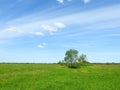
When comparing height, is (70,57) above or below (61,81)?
above

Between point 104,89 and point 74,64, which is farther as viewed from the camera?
point 74,64

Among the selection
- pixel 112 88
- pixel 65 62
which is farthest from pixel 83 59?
pixel 112 88

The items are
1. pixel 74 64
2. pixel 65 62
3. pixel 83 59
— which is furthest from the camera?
pixel 83 59

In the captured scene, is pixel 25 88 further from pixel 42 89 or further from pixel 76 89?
pixel 76 89

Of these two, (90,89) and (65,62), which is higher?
(65,62)

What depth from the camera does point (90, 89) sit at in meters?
17.5

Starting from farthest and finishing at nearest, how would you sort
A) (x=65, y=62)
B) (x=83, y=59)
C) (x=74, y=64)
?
(x=83, y=59), (x=65, y=62), (x=74, y=64)

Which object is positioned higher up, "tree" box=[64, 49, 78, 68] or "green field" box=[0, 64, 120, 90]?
"tree" box=[64, 49, 78, 68]

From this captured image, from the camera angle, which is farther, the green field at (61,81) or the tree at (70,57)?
the tree at (70,57)

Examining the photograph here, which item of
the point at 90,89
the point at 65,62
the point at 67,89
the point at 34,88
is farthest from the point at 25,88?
the point at 65,62

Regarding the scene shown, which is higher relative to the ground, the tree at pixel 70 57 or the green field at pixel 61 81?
the tree at pixel 70 57

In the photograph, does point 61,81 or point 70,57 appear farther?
point 70,57

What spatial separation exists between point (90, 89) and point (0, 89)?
7.39 metres

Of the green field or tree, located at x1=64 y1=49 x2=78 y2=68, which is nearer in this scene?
the green field
